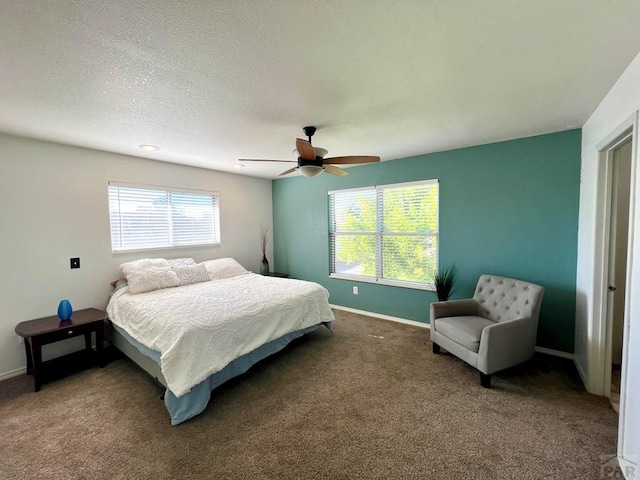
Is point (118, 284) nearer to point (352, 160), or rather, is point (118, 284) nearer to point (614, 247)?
point (352, 160)

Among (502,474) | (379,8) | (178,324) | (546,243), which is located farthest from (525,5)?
(178,324)

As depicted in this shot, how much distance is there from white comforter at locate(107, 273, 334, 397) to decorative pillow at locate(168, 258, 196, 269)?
1.45ft

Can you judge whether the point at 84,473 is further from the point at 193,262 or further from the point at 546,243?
the point at 546,243

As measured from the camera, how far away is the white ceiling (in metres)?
1.19

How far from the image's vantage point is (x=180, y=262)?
150 inches

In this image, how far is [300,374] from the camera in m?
2.61

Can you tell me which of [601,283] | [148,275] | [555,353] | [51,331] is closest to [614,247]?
[601,283]

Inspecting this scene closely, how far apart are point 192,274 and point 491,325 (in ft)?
11.4

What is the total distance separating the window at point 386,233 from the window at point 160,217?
203 centimetres

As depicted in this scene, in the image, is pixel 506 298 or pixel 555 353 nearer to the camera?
pixel 506 298

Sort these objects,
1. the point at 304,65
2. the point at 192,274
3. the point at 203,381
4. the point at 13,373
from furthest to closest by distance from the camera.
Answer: the point at 192,274
the point at 13,373
the point at 203,381
the point at 304,65

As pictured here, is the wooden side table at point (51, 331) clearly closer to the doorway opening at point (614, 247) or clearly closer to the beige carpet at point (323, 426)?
the beige carpet at point (323, 426)

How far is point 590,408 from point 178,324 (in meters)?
3.23

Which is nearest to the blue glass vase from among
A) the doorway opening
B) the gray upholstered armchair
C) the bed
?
the bed
